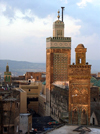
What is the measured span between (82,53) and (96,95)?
948 cm

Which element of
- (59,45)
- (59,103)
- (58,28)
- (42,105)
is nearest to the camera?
(59,103)

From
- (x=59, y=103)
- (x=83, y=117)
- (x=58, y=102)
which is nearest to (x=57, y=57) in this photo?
(x=58, y=102)

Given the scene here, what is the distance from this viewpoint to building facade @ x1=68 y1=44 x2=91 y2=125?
18.5m

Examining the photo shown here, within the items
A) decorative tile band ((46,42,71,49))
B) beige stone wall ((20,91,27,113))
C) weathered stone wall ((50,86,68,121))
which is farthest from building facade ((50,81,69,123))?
decorative tile band ((46,42,71,49))

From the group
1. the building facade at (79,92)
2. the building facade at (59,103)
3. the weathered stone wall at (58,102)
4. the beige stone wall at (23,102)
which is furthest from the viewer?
the beige stone wall at (23,102)

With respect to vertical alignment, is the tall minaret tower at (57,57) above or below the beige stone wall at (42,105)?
above

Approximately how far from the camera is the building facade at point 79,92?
18469 mm

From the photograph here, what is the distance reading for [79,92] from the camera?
18609 mm

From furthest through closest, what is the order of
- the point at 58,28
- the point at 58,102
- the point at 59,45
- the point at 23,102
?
1. the point at 58,28
2. the point at 59,45
3. the point at 23,102
4. the point at 58,102

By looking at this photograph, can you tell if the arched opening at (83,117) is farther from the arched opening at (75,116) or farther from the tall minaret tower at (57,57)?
the tall minaret tower at (57,57)

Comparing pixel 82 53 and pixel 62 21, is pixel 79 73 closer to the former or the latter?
pixel 82 53

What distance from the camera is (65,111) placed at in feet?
78.4

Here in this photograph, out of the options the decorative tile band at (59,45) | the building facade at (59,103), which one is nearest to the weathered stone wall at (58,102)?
the building facade at (59,103)

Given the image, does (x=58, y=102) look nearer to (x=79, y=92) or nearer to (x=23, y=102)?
(x=23, y=102)
